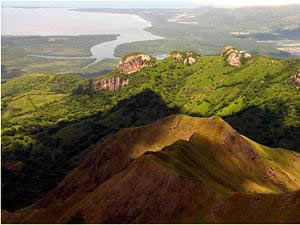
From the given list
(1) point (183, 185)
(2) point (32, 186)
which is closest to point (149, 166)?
(1) point (183, 185)

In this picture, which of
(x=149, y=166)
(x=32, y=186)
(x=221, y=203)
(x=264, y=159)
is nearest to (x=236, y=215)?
(x=221, y=203)

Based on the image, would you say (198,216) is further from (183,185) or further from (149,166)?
(149,166)

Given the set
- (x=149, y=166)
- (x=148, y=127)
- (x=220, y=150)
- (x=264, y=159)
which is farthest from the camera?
(x=148, y=127)

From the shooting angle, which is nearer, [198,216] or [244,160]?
[198,216]

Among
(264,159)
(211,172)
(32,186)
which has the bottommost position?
(32,186)

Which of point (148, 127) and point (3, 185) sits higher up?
point (148, 127)

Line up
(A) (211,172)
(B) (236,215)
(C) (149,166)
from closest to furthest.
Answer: (B) (236,215)
(C) (149,166)
(A) (211,172)

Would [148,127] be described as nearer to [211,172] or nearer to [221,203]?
[211,172]
